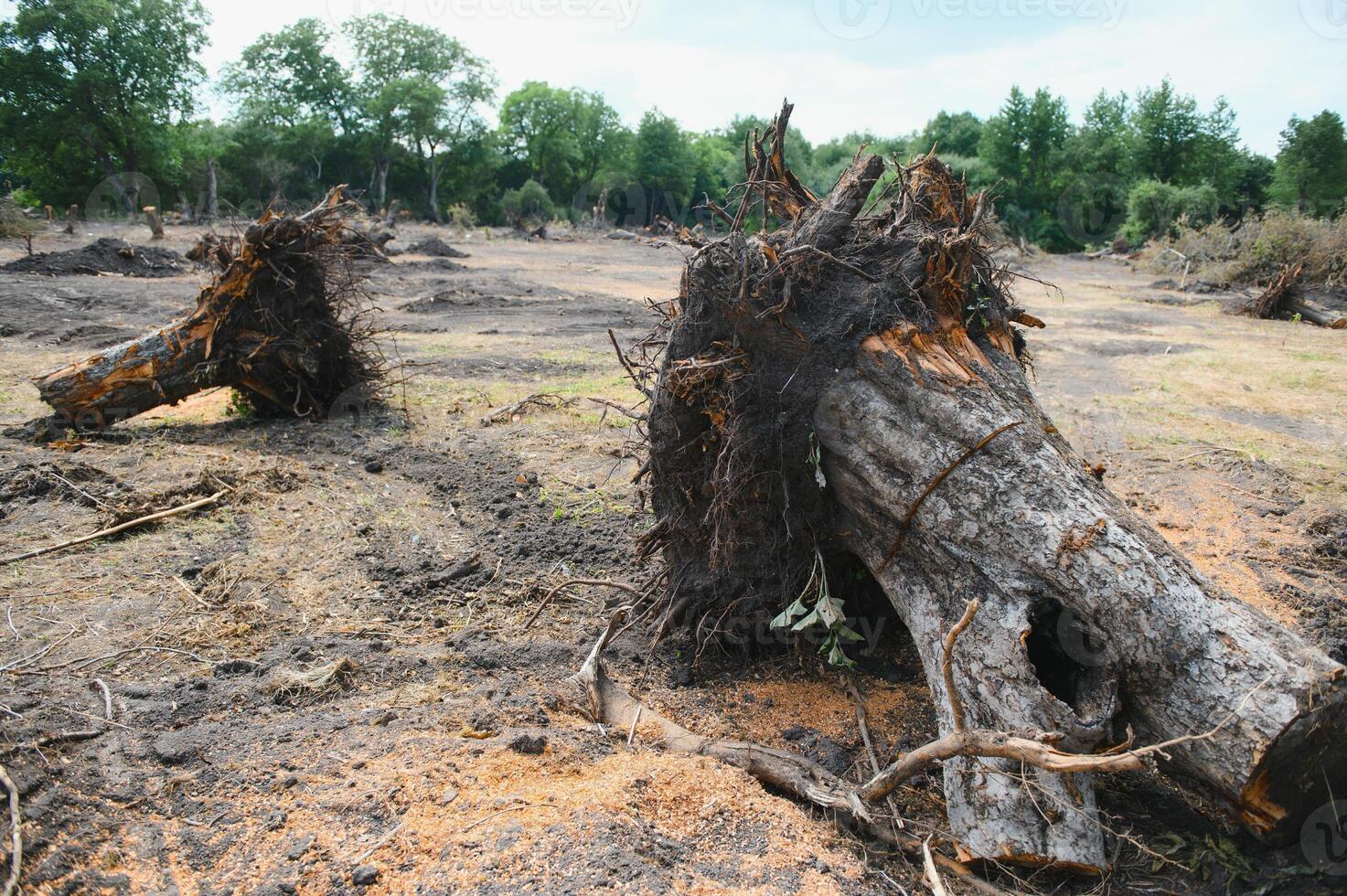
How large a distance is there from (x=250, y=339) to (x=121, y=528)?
2.26 m

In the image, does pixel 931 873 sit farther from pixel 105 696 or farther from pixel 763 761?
pixel 105 696

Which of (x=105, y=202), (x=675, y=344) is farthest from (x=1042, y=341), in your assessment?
(x=105, y=202)

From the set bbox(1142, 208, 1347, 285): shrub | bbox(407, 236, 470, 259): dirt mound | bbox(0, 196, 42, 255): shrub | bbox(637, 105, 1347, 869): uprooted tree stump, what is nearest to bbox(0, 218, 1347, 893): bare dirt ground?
→ bbox(637, 105, 1347, 869): uprooted tree stump

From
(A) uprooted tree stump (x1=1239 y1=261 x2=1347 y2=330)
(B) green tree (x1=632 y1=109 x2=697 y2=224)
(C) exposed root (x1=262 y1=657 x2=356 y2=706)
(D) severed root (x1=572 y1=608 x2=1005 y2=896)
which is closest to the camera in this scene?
(D) severed root (x1=572 y1=608 x2=1005 y2=896)

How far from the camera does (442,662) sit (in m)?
3.74

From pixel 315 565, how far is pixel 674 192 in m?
42.1

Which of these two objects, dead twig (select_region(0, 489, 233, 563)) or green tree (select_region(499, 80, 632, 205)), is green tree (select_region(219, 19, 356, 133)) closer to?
green tree (select_region(499, 80, 632, 205))

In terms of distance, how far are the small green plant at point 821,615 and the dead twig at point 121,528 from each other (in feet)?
11.9

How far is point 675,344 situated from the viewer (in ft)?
11.4

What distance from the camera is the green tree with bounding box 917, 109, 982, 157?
4753cm

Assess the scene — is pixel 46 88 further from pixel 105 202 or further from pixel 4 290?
pixel 4 290

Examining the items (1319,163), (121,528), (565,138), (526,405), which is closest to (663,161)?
(565,138)

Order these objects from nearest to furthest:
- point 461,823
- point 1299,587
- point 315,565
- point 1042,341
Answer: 1. point 461,823
2. point 1299,587
3. point 315,565
4. point 1042,341

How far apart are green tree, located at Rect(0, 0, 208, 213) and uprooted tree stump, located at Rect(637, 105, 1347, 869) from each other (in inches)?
1289
